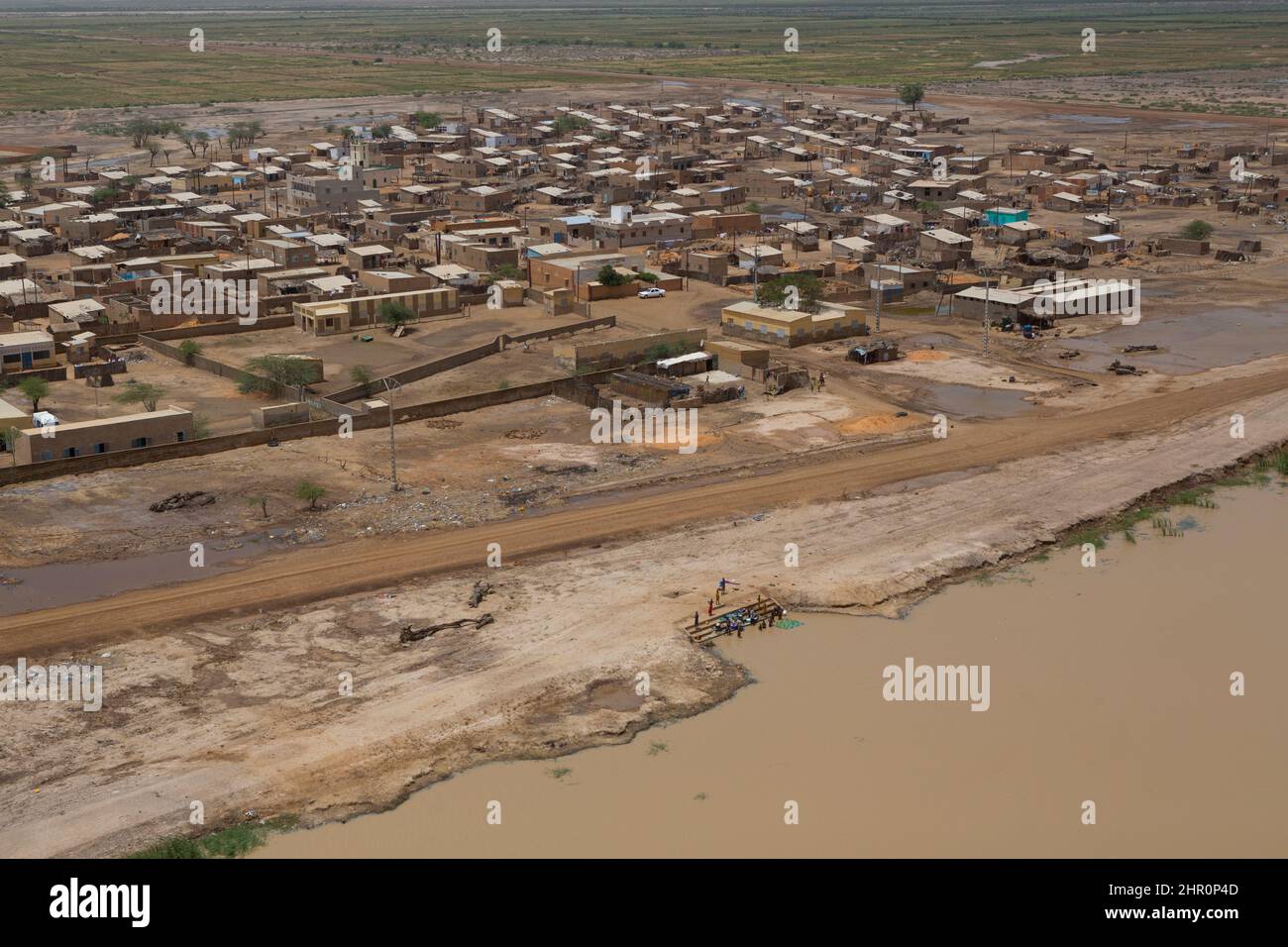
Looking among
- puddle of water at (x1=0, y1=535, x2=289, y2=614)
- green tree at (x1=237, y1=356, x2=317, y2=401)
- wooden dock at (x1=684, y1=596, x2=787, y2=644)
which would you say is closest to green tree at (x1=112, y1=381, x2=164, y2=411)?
green tree at (x1=237, y1=356, x2=317, y2=401)

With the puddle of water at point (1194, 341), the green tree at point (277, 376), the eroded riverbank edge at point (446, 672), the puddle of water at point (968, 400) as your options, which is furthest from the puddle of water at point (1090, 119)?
the eroded riverbank edge at point (446, 672)

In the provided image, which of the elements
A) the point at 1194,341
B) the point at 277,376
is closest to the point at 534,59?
the point at 1194,341

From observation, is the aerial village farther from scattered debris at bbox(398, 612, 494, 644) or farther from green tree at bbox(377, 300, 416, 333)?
scattered debris at bbox(398, 612, 494, 644)

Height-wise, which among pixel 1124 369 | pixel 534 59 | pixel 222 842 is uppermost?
pixel 534 59

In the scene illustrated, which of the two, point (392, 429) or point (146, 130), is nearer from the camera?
point (392, 429)

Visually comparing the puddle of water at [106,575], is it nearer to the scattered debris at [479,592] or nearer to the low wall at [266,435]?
the scattered debris at [479,592]

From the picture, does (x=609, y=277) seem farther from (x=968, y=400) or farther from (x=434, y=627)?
(x=434, y=627)
